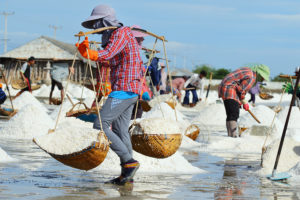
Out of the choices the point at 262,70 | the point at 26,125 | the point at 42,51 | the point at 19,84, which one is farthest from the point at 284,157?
the point at 42,51

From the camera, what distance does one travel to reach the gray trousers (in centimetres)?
484

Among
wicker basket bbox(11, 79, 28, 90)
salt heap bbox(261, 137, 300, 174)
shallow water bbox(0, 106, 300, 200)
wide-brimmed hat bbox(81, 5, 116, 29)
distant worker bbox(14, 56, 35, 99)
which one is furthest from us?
wicker basket bbox(11, 79, 28, 90)

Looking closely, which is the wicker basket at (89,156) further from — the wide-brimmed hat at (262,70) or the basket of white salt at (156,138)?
the wide-brimmed hat at (262,70)

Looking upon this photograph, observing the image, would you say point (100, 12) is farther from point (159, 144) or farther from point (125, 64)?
point (159, 144)

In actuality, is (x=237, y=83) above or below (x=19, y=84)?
above

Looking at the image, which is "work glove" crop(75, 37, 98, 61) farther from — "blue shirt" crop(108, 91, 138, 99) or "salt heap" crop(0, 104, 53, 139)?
"salt heap" crop(0, 104, 53, 139)

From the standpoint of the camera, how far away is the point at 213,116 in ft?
47.4

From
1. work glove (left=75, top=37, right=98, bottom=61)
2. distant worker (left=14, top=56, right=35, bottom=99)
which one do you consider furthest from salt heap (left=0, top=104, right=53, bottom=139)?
distant worker (left=14, top=56, right=35, bottom=99)

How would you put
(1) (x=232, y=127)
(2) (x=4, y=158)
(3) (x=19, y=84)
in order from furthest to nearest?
(3) (x=19, y=84) → (1) (x=232, y=127) → (2) (x=4, y=158)

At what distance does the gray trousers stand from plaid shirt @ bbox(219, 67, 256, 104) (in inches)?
167

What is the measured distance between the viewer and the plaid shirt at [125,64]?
4.88m

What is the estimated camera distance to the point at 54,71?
2006 centimetres

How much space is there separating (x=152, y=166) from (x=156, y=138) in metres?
0.89

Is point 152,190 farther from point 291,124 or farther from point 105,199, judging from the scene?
point 291,124
